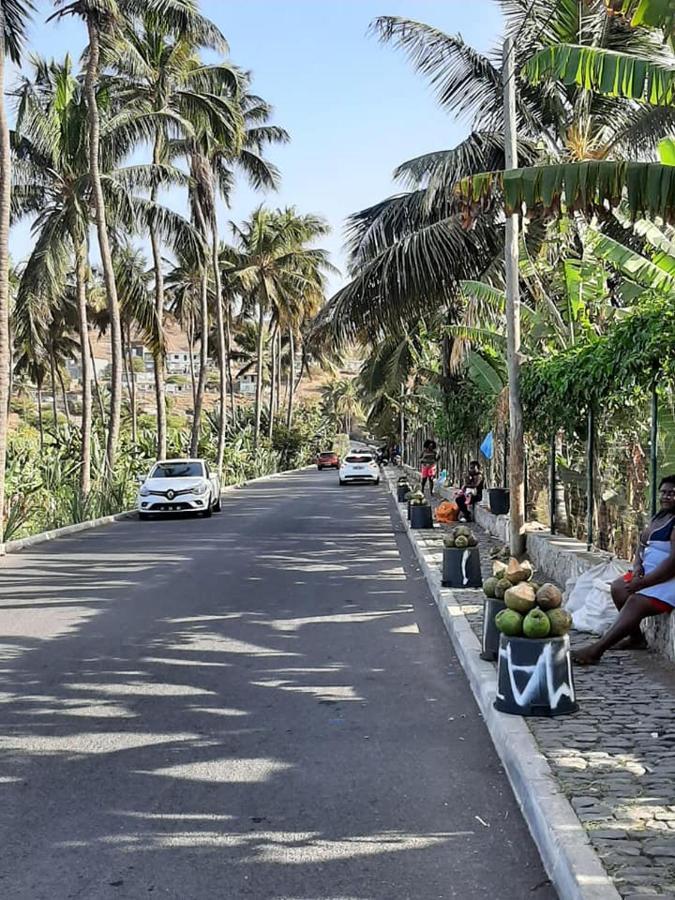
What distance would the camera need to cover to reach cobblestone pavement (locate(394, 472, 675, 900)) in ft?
13.1

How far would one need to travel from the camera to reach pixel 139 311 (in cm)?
Result: 3209

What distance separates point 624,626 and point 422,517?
11.9m

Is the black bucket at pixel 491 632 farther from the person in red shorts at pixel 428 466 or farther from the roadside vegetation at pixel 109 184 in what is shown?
the person in red shorts at pixel 428 466

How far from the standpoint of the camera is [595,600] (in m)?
8.73

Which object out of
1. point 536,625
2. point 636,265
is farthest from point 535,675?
point 636,265

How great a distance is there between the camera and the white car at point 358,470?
143ft

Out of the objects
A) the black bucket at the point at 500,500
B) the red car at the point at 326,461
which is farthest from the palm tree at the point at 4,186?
the red car at the point at 326,461

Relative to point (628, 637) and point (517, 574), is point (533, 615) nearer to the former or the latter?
point (517, 574)

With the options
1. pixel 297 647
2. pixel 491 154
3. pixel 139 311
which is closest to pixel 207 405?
pixel 139 311

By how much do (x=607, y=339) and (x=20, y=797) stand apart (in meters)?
7.41

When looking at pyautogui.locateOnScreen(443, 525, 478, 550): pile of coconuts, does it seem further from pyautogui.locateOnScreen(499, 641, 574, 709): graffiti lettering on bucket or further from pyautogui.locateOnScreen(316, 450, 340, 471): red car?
pyautogui.locateOnScreen(316, 450, 340, 471): red car

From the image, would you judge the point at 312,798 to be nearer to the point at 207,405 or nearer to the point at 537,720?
the point at 537,720

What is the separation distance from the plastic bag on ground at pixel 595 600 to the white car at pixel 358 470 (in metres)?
34.3

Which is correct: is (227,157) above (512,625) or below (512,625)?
above
